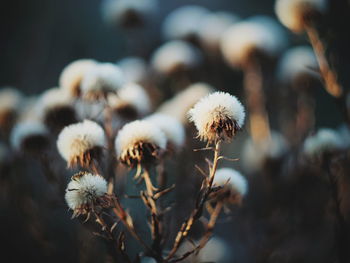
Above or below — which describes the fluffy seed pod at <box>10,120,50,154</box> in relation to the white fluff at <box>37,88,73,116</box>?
below

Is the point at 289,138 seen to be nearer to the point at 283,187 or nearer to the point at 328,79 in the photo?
the point at 283,187

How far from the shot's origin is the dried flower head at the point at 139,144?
917 mm

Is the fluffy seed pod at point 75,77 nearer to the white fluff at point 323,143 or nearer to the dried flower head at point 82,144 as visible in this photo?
the dried flower head at point 82,144

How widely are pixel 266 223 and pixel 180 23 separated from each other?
1.09 meters

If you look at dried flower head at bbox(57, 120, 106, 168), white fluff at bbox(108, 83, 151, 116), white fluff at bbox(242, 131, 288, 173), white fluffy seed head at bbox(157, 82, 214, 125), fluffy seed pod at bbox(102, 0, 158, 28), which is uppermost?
fluffy seed pod at bbox(102, 0, 158, 28)

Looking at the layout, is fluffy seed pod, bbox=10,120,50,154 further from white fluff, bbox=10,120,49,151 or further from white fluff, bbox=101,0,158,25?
white fluff, bbox=101,0,158,25

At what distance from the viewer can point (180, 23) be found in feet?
6.50

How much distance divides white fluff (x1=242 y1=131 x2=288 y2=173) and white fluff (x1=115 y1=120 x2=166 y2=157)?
28.5 inches

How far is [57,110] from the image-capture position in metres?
1.22

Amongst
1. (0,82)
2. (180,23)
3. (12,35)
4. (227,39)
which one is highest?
(12,35)

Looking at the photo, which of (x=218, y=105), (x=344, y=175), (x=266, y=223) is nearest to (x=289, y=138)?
(x=344, y=175)

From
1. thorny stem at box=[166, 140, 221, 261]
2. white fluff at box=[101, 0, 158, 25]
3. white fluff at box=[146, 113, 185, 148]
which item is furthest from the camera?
white fluff at box=[101, 0, 158, 25]

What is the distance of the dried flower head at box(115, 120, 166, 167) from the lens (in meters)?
0.92

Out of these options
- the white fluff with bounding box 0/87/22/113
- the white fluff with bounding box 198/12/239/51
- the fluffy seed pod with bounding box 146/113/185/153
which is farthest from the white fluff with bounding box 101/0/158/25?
the fluffy seed pod with bounding box 146/113/185/153
